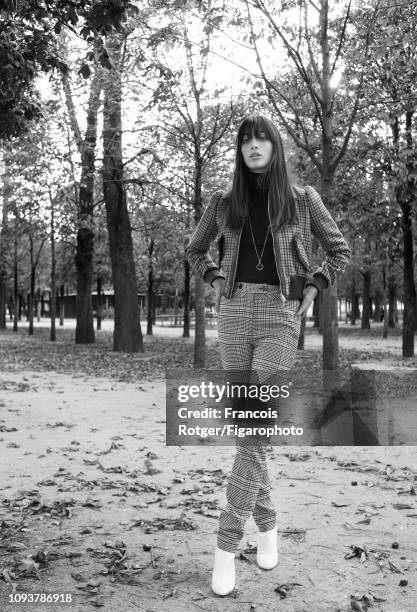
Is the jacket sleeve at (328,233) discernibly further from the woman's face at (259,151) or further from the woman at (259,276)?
the woman's face at (259,151)

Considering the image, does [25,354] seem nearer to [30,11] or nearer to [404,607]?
[30,11]

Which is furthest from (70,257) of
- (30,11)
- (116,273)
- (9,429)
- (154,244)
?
(30,11)

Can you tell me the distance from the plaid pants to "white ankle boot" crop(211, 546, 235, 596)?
39 millimetres

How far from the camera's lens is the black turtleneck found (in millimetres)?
3172

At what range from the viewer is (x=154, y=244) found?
32562mm

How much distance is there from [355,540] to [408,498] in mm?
1170

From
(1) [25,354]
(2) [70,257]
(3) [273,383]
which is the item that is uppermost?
(2) [70,257]

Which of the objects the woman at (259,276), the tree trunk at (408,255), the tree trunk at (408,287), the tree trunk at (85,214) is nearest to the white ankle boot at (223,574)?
the woman at (259,276)

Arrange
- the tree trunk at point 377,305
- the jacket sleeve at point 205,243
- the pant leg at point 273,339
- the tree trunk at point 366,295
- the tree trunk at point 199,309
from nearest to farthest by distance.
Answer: the pant leg at point 273,339
the jacket sleeve at point 205,243
the tree trunk at point 199,309
the tree trunk at point 366,295
the tree trunk at point 377,305

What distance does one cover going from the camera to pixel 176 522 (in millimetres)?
4434

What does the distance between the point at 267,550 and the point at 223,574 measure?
400 millimetres

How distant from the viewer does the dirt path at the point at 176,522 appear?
3289 millimetres

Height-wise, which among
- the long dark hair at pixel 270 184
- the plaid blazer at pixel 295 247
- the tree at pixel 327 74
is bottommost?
the plaid blazer at pixel 295 247

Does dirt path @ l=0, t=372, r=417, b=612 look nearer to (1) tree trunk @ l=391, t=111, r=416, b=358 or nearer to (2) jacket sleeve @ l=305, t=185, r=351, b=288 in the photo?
(2) jacket sleeve @ l=305, t=185, r=351, b=288
